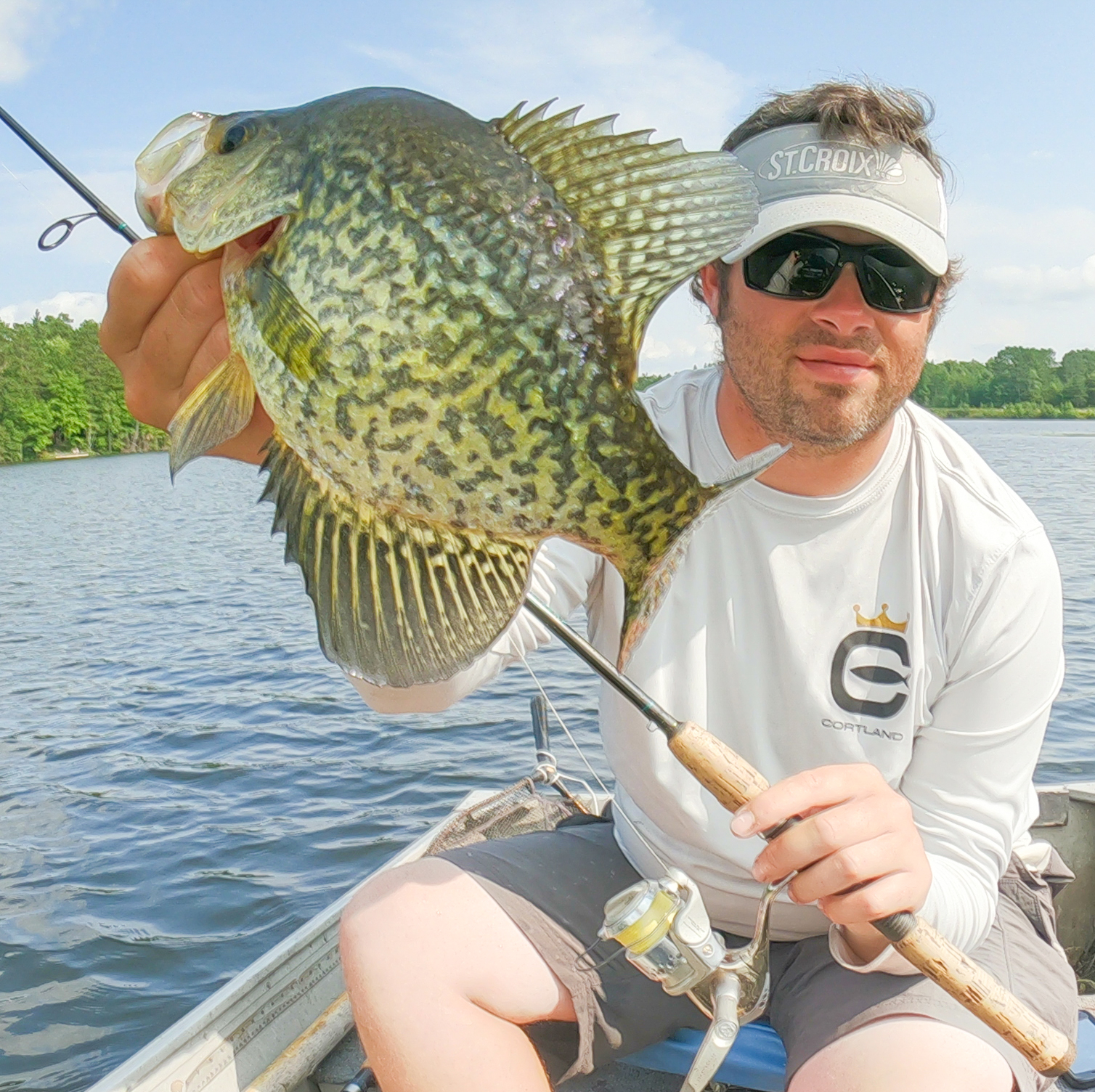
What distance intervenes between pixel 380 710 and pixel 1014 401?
8427cm

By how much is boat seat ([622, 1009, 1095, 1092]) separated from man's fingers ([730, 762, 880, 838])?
3.23ft

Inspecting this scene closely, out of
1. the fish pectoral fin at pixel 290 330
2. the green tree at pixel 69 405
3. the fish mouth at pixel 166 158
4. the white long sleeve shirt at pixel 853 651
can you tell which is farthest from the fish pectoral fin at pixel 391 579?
the green tree at pixel 69 405

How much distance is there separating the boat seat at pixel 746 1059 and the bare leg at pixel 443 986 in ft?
1.15

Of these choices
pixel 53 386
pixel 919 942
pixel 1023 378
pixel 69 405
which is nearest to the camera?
pixel 919 942

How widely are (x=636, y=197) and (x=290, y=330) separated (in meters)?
0.51

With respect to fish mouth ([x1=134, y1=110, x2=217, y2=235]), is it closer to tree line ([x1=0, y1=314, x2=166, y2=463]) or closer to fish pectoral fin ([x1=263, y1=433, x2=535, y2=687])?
fish pectoral fin ([x1=263, y1=433, x2=535, y2=687])

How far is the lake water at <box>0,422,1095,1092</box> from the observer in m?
5.92

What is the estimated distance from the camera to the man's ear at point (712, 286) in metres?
2.88

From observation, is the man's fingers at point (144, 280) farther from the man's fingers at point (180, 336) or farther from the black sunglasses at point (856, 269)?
the black sunglasses at point (856, 269)

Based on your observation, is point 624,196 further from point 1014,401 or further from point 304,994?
point 1014,401

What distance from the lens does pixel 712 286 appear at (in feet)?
9.80

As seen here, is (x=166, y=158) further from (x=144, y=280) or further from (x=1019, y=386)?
(x=1019, y=386)

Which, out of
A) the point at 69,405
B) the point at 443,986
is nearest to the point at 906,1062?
the point at 443,986

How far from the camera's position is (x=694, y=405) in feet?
9.82
